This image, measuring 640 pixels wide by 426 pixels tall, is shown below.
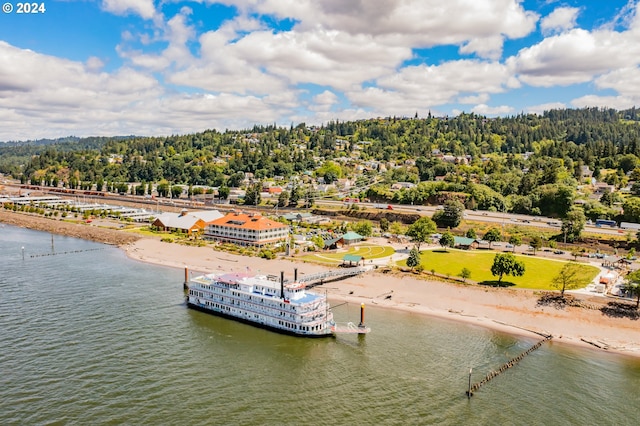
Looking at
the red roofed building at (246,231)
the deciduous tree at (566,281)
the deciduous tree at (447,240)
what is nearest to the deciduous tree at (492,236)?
the deciduous tree at (447,240)

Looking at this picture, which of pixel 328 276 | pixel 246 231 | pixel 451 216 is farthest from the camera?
pixel 451 216

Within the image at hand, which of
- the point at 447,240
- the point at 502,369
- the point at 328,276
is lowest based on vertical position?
the point at 502,369

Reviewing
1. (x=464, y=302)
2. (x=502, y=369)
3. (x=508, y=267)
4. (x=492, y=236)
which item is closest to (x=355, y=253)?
(x=492, y=236)

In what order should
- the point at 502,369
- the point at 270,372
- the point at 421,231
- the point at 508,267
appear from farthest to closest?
the point at 421,231 < the point at 508,267 < the point at 502,369 < the point at 270,372

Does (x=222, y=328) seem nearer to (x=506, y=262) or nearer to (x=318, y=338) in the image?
(x=318, y=338)

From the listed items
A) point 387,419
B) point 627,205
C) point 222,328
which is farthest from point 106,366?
point 627,205

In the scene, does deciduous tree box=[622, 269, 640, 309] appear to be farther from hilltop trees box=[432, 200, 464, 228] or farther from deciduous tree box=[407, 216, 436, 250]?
hilltop trees box=[432, 200, 464, 228]

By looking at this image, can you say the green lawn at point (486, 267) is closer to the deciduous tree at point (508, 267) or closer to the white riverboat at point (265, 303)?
the deciduous tree at point (508, 267)

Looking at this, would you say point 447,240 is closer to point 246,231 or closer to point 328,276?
point 328,276
